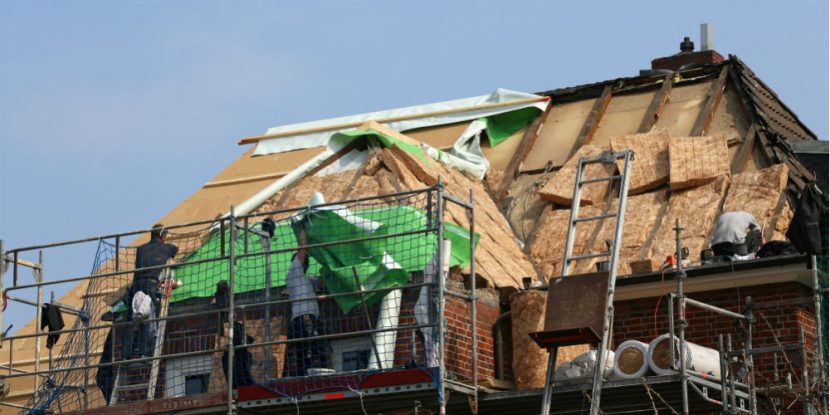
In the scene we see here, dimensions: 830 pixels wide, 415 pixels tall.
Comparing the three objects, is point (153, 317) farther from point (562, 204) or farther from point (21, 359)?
point (562, 204)

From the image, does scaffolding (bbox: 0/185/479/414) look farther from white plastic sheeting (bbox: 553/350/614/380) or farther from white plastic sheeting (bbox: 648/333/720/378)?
white plastic sheeting (bbox: 648/333/720/378)

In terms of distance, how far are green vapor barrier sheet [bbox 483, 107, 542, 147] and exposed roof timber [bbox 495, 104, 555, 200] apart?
0.12m

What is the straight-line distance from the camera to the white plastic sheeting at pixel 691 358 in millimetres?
14203

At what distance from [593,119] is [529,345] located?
→ 5513 mm

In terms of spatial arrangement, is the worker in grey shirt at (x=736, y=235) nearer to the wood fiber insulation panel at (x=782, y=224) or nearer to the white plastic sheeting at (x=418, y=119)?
the wood fiber insulation panel at (x=782, y=224)

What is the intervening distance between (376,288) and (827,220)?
4676mm

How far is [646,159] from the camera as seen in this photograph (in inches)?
725

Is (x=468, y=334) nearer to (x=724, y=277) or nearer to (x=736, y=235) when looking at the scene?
(x=724, y=277)

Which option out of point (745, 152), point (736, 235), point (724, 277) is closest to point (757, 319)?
point (724, 277)

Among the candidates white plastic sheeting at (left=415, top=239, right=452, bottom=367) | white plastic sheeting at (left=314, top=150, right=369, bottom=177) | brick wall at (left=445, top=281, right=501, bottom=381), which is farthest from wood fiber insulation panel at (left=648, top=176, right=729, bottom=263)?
white plastic sheeting at (left=314, top=150, right=369, bottom=177)

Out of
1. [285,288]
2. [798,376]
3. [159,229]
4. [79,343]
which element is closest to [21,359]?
[79,343]

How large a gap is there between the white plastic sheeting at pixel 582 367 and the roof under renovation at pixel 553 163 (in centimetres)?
128

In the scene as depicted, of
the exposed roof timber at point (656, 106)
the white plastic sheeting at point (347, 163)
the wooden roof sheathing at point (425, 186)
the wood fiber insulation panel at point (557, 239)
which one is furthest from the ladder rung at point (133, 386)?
the exposed roof timber at point (656, 106)

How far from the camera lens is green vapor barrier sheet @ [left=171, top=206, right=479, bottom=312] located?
15398 mm
